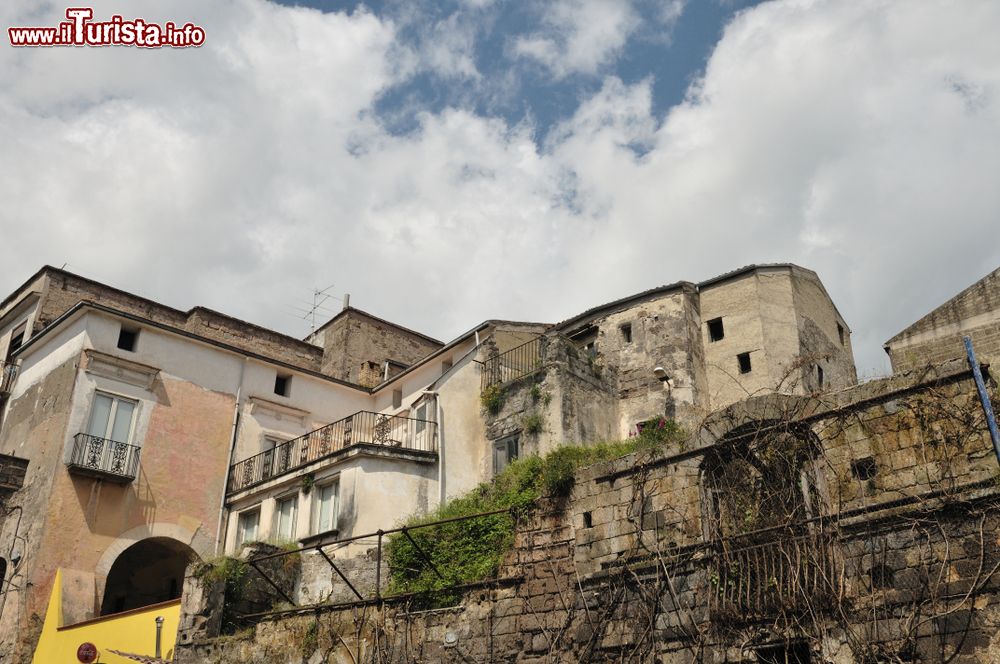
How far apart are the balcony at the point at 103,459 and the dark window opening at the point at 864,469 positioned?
1900 centimetres

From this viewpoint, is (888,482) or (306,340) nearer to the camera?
(888,482)

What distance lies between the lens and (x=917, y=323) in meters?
22.4

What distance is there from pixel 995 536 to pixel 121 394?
Answer: 71.5 feet

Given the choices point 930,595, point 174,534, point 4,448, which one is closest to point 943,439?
point 930,595

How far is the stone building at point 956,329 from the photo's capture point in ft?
68.8

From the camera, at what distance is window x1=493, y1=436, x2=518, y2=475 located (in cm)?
2506

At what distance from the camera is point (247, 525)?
26281mm

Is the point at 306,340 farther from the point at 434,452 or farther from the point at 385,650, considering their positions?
the point at 385,650

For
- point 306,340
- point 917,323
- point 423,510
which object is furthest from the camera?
point 306,340

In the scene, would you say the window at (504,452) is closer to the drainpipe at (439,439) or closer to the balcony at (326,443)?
the drainpipe at (439,439)

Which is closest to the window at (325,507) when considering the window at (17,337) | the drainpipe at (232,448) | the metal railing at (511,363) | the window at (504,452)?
the drainpipe at (232,448)

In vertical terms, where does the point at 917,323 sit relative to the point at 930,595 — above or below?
above

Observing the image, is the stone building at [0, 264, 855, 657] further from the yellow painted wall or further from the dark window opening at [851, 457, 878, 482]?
the dark window opening at [851, 457, 878, 482]

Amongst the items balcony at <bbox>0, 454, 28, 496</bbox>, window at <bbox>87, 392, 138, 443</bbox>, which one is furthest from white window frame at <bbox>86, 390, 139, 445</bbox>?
balcony at <bbox>0, 454, 28, 496</bbox>
